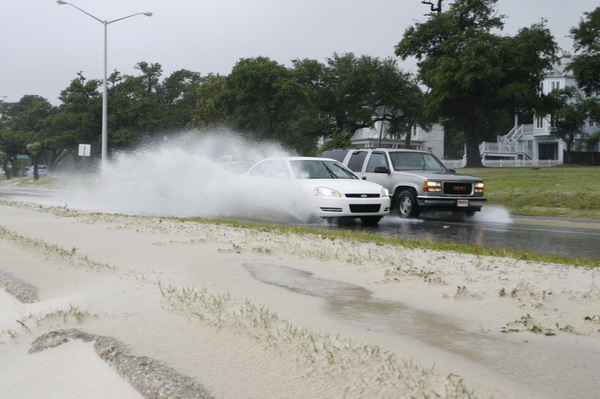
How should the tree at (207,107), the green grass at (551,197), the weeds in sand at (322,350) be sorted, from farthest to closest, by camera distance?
the tree at (207,107) < the green grass at (551,197) < the weeds in sand at (322,350)

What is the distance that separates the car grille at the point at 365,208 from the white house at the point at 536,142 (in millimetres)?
57657

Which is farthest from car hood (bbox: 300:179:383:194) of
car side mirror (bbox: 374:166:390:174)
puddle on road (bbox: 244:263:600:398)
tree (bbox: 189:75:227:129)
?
tree (bbox: 189:75:227:129)

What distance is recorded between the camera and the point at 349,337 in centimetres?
461

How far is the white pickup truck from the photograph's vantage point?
16422 millimetres

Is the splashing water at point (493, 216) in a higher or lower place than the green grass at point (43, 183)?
lower

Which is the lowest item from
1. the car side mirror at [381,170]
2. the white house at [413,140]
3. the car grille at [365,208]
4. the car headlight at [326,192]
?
the car grille at [365,208]

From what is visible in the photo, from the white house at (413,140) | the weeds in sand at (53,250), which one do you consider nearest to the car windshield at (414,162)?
the weeds in sand at (53,250)


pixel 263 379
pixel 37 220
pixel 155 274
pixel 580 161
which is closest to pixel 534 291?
pixel 263 379

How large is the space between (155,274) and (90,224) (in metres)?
6.66

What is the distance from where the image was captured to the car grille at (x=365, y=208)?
14574 mm

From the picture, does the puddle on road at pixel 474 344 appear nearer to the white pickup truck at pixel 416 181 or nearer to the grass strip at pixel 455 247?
the grass strip at pixel 455 247

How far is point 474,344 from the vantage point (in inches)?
177

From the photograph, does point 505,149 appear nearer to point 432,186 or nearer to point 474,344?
point 432,186

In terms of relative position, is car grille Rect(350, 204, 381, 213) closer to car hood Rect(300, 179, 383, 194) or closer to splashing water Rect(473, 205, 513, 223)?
car hood Rect(300, 179, 383, 194)
